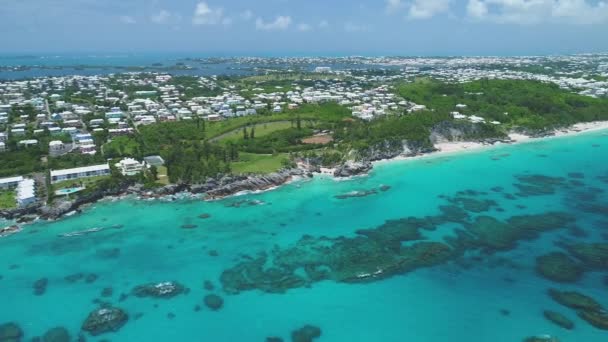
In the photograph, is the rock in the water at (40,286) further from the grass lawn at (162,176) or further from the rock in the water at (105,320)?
the grass lawn at (162,176)

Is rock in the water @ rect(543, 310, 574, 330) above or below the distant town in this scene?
below

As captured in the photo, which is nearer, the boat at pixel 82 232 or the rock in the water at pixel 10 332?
the rock in the water at pixel 10 332

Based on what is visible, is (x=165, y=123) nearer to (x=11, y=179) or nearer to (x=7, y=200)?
(x=11, y=179)

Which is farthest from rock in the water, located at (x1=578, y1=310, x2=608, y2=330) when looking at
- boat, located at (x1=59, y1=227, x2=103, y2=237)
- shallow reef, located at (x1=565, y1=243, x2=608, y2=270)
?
boat, located at (x1=59, y1=227, x2=103, y2=237)

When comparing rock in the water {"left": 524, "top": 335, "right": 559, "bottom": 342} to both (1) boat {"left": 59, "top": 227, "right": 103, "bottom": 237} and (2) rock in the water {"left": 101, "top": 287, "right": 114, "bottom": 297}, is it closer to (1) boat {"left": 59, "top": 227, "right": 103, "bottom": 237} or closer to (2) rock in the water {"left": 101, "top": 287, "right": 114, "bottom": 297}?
(2) rock in the water {"left": 101, "top": 287, "right": 114, "bottom": 297}

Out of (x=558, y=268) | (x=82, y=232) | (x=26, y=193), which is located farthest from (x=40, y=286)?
(x=558, y=268)

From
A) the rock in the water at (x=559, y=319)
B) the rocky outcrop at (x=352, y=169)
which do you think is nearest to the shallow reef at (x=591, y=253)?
the rock in the water at (x=559, y=319)
